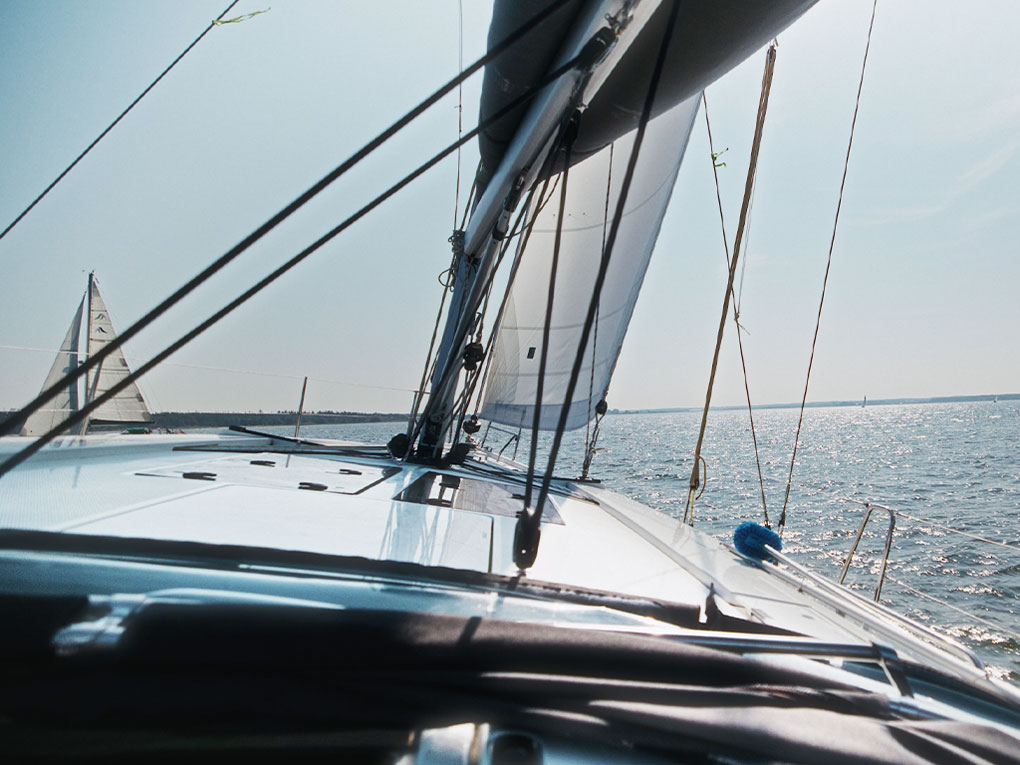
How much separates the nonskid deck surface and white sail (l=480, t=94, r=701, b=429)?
269cm

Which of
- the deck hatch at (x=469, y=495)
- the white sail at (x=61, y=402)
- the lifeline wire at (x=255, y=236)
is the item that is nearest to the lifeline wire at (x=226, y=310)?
the lifeline wire at (x=255, y=236)

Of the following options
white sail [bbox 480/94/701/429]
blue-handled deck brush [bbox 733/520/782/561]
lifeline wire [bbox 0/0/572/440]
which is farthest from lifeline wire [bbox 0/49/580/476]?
white sail [bbox 480/94/701/429]

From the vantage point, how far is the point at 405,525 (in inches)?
76.6

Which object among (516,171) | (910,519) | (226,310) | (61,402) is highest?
(516,171)

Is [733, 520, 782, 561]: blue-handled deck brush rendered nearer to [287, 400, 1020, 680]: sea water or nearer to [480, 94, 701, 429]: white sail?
[287, 400, 1020, 680]: sea water

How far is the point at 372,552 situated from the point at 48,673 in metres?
0.78

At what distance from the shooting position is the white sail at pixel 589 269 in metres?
5.44

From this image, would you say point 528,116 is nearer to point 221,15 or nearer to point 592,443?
point 221,15

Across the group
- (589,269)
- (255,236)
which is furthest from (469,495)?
(589,269)

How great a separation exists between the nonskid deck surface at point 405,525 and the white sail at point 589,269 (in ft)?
8.84

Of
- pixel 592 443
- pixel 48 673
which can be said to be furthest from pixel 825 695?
pixel 592 443

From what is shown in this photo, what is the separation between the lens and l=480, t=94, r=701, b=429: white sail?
5441mm

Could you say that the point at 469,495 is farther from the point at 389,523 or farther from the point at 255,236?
the point at 255,236

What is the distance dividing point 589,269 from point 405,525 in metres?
4.62
